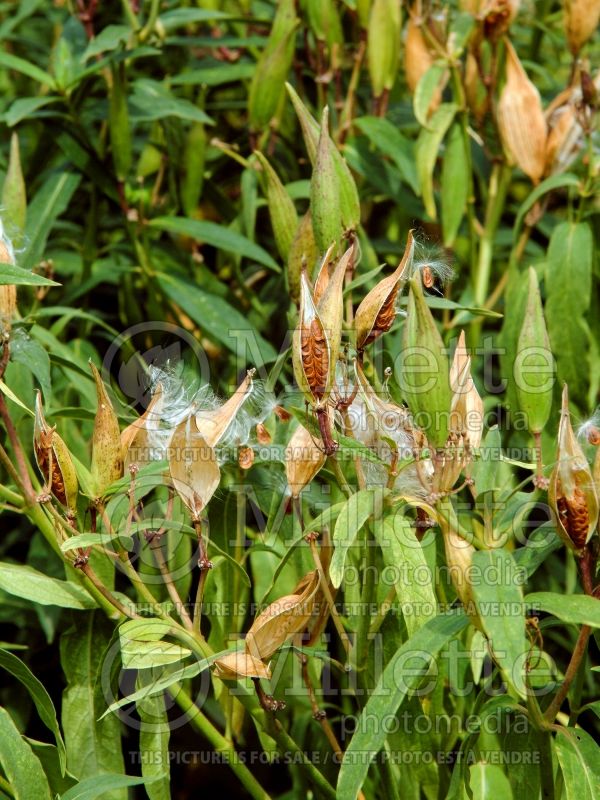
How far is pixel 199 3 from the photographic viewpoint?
1359mm

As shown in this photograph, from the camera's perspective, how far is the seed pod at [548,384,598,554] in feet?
1.91

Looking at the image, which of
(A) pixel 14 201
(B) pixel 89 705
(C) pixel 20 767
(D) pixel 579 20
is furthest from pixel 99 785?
(D) pixel 579 20

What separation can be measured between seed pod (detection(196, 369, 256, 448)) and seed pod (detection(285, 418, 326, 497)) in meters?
0.05

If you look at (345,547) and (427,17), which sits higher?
(427,17)

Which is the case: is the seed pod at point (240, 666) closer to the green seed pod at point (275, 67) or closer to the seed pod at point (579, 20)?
the green seed pod at point (275, 67)

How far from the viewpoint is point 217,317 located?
1.11 meters

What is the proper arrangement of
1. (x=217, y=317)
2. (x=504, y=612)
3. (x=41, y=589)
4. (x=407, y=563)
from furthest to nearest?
(x=217, y=317), (x=41, y=589), (x=407, y=563), (x=504, y=612)

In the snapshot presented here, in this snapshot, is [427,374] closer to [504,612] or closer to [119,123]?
[504,612]

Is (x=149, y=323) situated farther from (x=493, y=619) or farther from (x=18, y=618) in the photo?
(x=493, y=619)

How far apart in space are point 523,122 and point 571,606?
0.71 meters

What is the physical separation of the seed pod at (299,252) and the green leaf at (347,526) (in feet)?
0.83

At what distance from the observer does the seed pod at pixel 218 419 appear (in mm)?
665

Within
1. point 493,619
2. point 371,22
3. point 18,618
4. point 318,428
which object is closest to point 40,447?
point 318,428

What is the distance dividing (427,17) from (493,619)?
2.82 feet
